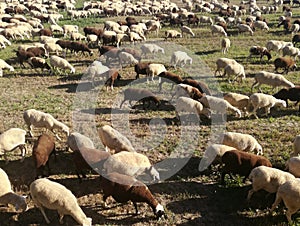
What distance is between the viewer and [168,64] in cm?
2059

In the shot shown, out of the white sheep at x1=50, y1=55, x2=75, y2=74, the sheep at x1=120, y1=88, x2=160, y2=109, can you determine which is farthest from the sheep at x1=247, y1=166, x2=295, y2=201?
the white sheep at x1=50, y1=55, x2=75, y2=74

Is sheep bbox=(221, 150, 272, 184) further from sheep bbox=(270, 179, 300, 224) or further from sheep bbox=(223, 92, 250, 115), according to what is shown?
sheep bbox=(223, 92, 250, 115)

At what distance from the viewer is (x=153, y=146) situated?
11.5 m

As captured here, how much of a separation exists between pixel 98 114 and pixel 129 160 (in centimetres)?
492

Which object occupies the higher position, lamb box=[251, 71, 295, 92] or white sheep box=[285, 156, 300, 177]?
lamb box=[251, 71, 295, 92]

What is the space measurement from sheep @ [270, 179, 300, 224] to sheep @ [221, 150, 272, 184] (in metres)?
1.30

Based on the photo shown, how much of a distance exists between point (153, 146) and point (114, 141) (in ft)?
4.97

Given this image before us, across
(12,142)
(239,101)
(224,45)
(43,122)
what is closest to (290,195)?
(239,101)

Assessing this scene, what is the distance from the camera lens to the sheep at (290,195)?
7672 millimetres

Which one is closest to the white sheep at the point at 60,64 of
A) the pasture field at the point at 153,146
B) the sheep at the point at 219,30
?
the pasture field at the point at 153,146

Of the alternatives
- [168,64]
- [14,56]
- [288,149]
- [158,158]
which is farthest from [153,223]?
[14,56]

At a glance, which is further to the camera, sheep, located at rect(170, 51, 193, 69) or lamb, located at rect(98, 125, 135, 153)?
sheep, located at rect(170, 51, 193, 69)

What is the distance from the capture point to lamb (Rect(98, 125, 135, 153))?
10.4 m

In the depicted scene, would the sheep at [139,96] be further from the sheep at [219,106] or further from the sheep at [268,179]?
the sheep at [268,179]
